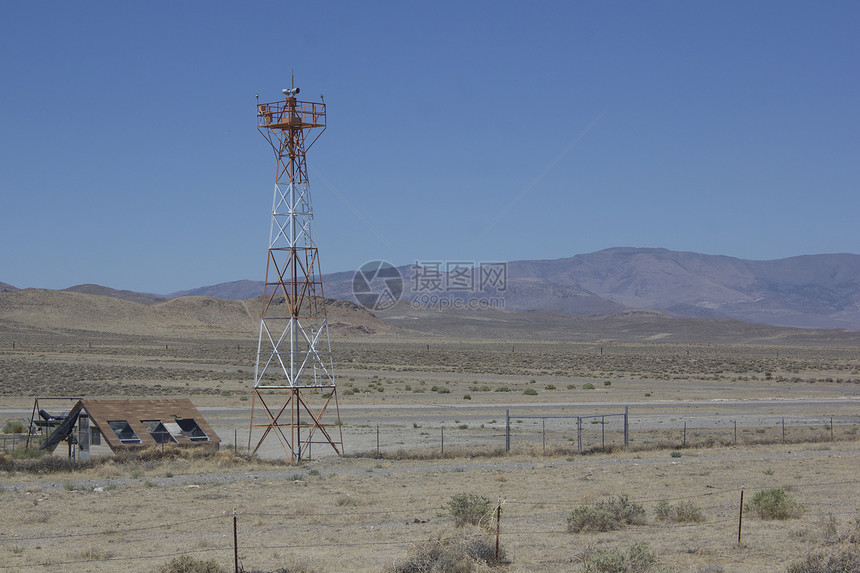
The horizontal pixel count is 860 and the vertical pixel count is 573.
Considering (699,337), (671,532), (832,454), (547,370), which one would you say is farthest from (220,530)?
(699,337)

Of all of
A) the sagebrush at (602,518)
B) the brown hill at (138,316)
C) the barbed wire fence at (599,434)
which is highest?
the brown hill at (138,316)

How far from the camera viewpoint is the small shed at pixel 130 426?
23141 millimetres

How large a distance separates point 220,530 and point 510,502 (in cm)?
617

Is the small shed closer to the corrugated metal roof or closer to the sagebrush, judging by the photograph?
the corrugated metal roof

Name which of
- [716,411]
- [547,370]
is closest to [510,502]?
[716,411]

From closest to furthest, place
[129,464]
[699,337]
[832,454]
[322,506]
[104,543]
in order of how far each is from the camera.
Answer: [104,543], [322,506], [129,464], [832,454], [699,337]

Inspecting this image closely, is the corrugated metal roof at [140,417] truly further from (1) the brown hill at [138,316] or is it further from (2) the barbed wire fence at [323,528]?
(1) the brown hill at [138,316]

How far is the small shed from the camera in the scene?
23.1m

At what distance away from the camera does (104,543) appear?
14.2 m

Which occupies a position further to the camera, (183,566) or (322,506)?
(322,506)

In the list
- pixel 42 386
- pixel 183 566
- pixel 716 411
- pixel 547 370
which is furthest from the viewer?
pixel 547 370

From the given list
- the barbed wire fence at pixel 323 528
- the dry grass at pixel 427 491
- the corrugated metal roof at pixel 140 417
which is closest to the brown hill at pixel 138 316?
the dry grass at pixel 427 491

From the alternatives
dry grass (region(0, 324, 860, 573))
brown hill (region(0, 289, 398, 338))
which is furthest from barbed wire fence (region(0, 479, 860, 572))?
brown hill (region(0, 289, 398, 338))

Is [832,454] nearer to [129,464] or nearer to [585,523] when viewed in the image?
[585,523]
